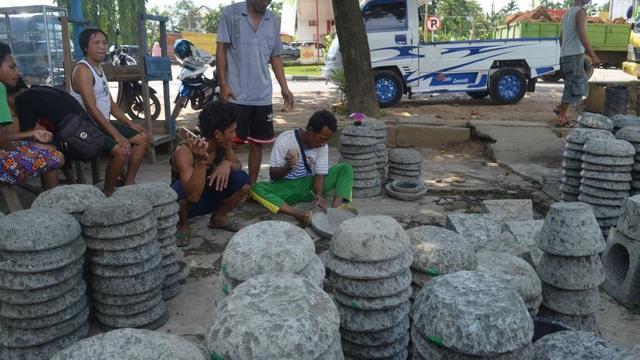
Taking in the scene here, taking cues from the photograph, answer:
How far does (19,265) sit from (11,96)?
2733 mm

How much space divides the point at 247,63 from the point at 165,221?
1.94m

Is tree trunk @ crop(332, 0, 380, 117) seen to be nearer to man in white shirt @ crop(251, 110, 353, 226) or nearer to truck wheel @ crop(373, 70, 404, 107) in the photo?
truck wheel @ crop(373, 70, 404, 107)

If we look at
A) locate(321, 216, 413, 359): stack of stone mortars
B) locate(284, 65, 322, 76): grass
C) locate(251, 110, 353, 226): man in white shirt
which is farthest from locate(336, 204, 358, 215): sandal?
locate(284, 65, 322, 76): grass

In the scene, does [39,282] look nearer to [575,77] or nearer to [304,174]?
[304,174]

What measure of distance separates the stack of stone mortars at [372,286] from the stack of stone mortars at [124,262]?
95cm

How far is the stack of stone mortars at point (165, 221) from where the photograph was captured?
283cm

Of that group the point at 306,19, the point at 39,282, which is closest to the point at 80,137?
the point at 39,282

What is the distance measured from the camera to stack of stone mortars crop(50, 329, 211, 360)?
129 cm

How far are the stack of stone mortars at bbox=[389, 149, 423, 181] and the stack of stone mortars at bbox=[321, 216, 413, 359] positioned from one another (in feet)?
8.98

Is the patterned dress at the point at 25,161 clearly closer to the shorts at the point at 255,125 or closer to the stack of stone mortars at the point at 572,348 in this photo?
the shorts at the point at 255,125

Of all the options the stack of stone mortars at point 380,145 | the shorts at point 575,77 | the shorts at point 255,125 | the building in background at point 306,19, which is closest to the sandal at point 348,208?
the stack of stone mortars at point 380,145

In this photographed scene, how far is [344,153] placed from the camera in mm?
4719

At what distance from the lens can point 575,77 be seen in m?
6.89

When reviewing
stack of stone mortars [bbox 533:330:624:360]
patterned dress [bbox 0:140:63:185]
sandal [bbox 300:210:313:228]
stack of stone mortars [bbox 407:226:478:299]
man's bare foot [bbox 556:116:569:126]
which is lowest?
sandal [bbox 300:210:313:228]
